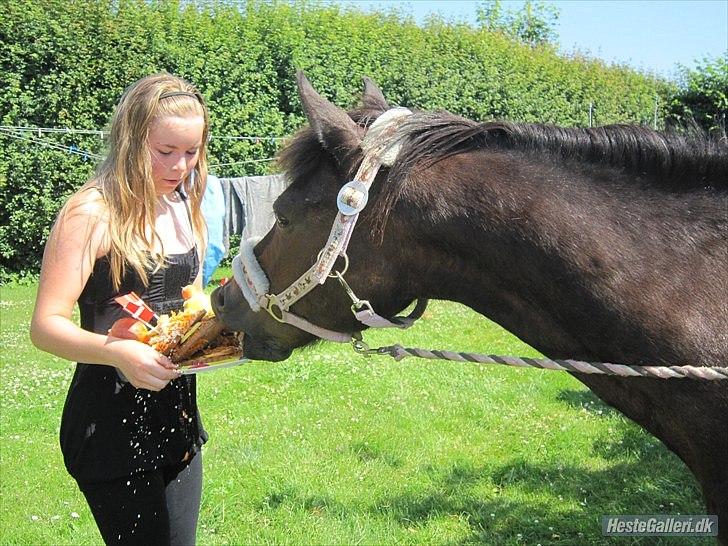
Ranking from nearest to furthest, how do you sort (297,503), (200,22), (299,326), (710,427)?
1. (710,427)
2. (299,326)
3. (297,503)
4. (200,22)

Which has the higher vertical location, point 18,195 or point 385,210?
point 385,210

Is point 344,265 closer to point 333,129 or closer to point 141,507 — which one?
point 333,129

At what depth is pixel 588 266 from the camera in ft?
5.68

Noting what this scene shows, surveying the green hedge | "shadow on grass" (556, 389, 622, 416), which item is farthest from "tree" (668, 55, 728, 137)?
"shadow on grass" (556, 389, 622, 416)

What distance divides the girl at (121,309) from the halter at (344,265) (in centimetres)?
37

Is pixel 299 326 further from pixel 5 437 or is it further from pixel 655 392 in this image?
pixel 5 437

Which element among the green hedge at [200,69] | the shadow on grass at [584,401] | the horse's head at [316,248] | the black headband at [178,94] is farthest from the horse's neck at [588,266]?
the green hedge at [200,69]

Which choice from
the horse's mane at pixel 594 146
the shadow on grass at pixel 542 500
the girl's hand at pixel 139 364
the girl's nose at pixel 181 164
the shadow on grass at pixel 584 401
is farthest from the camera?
the shadow on grass at pixel 584 401

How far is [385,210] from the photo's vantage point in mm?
1847

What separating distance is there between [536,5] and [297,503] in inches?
1351

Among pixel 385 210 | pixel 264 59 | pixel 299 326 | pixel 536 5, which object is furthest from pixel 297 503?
pixel 536 5

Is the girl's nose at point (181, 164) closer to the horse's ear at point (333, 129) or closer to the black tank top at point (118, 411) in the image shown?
the black tank top at point (118, 411)

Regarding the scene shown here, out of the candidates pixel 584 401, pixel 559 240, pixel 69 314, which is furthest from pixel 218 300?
pixel 584 401

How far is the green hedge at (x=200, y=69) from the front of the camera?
36.3ft
